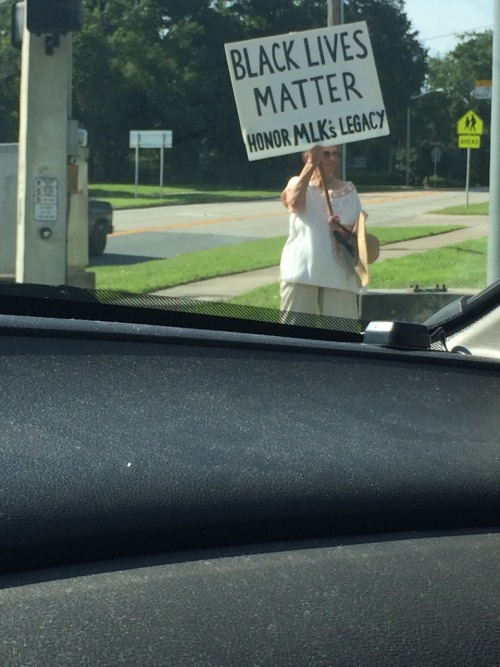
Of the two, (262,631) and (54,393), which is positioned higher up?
(54,393)

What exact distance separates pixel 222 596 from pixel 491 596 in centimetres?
32

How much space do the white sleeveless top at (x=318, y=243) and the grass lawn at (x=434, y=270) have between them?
0.74m

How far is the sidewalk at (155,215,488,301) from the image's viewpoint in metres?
5.14

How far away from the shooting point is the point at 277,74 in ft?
16.5

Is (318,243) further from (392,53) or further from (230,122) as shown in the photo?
(230,122)

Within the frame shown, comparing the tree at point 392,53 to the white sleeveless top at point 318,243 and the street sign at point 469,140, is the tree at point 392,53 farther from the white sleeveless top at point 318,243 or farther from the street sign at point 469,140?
the street sign at point 469,140

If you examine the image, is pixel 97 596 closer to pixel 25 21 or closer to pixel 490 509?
pixel 490 509

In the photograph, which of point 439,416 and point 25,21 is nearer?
point 439,416

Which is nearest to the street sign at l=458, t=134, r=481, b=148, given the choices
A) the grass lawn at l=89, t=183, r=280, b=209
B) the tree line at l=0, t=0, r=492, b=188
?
the grass lawn at l=89, t=183, r=280, b=209

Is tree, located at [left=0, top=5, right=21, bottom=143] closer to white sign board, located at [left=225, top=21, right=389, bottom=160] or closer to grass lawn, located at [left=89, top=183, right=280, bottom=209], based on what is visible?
white sign board, located at [left=225, top=21, right=389, bottom=160]

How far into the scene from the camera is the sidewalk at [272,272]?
5.14 meters

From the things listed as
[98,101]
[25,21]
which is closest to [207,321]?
[98,101]

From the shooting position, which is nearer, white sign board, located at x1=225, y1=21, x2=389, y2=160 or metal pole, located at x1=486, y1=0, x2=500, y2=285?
white sign board, located at x1=225, y1=21, x2=389, y2=160

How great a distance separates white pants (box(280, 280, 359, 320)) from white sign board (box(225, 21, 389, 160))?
815 millimetres
